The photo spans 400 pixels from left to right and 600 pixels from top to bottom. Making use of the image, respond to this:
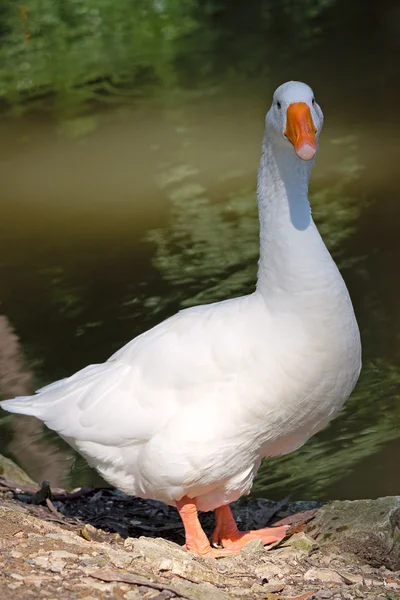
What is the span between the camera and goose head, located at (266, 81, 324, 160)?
4137 millimetres

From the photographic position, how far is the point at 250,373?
4.39 m

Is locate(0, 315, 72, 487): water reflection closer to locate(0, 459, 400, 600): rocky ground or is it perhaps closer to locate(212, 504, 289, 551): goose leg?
locate(0, 459, 400, 600): rocky ground

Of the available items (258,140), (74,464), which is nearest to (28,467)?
(74,464)

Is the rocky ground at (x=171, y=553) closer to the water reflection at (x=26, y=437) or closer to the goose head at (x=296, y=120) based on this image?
the water reflection at (x=26, y=437)

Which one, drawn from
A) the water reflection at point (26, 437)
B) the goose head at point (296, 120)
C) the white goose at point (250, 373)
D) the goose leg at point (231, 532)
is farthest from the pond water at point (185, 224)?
the goose head at point (296, 120)

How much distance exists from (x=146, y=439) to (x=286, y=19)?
14.2m

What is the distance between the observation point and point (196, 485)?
15.0ft

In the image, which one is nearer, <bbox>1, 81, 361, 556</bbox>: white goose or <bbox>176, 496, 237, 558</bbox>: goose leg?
<bbox>1, 81, 361, 556</bbox>: white goose

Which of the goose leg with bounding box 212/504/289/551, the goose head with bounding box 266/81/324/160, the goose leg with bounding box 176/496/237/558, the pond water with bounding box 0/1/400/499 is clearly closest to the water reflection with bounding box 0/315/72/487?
the pond water with bounding box 0/1/400/499

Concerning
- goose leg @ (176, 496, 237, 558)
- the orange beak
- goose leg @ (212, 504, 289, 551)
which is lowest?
goose leg @ (212, 504, 289, 551)

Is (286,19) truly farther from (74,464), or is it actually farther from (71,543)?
(71,543)

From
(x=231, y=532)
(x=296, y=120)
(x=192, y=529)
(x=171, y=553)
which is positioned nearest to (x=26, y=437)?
(x=231, y=532)

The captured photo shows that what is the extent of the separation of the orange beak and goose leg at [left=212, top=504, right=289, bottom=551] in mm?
1883

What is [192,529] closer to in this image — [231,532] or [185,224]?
[231,532]
